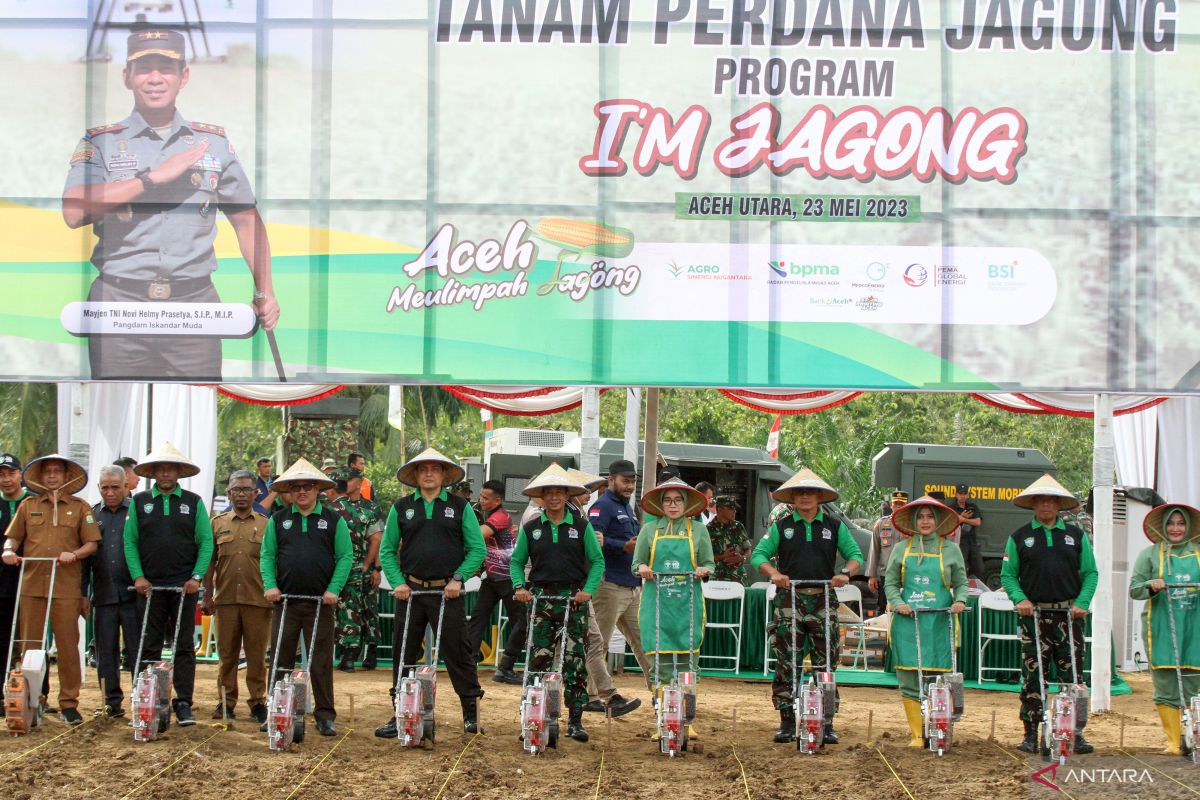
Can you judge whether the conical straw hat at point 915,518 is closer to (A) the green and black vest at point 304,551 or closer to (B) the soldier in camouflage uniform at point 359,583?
(A) the green and black vest at point 304,551

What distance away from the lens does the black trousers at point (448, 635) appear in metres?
10.4

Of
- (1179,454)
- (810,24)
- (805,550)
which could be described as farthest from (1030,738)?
(1179,454)

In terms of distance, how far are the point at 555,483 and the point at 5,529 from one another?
4.08 meters

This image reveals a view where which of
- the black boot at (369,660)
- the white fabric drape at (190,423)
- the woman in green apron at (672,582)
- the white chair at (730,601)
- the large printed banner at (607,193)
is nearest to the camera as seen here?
the woman in green apron at (672,582)

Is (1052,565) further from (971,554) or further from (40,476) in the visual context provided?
(40,476)

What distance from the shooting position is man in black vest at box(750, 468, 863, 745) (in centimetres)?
1062

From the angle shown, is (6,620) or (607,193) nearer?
(6,620)

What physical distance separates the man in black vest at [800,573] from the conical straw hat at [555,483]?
1345 millimetres

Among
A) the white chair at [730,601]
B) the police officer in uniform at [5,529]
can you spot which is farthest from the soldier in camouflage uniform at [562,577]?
the white chair at [730,601]

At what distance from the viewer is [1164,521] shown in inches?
422

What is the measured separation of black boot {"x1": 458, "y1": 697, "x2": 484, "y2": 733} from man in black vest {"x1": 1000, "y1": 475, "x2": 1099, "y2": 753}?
380 cm

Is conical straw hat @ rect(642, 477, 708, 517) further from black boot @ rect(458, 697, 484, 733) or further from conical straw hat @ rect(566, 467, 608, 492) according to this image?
black boot @ rect(458, 697, 484, 733)

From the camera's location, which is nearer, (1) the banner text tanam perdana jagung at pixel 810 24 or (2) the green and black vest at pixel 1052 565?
(2) the green and black vest at pixel 1052 565

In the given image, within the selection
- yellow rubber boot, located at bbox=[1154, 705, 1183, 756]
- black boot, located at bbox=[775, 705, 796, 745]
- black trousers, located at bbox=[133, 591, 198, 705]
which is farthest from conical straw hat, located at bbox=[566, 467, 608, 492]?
yellow rubber boot, located at bbox=[1154, 705, 1183, 756]
